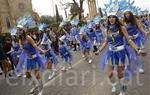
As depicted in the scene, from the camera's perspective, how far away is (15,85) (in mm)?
→ 12273

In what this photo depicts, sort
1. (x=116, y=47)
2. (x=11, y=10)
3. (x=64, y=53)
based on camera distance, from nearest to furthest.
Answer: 1. (x=116, y=47)
2. (x=64, y=53)
3. (x=11, y=10)

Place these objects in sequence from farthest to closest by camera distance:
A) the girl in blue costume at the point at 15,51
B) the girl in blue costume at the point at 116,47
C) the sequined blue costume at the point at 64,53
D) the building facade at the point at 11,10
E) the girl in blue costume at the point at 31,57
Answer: the building facade at the point at 11,10
the girl in blue costume at the point at 15,51
the sequined blue costume at the point at 64,53
the girl in blue costume at the point at 31,57
the girl in blue costume at the point at 116,47

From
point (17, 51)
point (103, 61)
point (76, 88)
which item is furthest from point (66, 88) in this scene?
point (17, 51)

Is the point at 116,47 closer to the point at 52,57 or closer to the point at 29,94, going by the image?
the point at 29,94

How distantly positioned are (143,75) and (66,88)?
2.17m

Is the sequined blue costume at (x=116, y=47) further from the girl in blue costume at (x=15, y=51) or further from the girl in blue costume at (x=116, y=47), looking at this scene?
the girl in blue costume at (x=15, y=51)

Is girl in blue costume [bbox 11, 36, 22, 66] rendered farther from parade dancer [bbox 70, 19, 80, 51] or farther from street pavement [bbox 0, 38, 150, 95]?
parade dancer [bbox 70, 19, 80, 51]

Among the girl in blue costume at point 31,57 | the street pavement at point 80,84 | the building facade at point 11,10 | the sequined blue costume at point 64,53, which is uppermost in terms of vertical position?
the building facade at point 11,10

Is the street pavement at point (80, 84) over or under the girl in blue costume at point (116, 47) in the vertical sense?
under

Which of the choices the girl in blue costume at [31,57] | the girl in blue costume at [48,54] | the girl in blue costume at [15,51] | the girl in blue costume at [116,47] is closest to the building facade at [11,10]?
the girl in blue costume at [15,51]

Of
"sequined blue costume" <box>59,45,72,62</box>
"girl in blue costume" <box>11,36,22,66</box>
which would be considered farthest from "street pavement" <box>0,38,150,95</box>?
"girl in blue costume" <box>11,36,22,66</box>

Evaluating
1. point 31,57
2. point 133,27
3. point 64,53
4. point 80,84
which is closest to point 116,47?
point 31,57

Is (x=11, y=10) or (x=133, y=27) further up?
(x=11, y=10)

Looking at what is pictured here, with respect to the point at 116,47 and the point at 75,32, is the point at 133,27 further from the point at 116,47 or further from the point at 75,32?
the point at 75,32
